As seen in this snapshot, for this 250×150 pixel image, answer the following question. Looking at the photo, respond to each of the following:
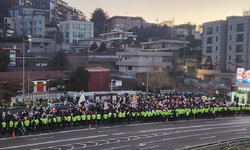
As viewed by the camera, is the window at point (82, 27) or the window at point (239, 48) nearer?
the window at point (239, 48)

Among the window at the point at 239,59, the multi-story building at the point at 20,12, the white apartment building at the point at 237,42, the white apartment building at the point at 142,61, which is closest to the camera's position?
the white apartment building at the point at 142,61

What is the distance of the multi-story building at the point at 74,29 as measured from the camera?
7231 cm

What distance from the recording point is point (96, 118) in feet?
76.5

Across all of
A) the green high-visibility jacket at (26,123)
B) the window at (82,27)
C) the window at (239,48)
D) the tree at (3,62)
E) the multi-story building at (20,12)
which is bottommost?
the green high-visibility jacket at (26,123)

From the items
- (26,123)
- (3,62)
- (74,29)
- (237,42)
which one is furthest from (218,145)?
(74,29)

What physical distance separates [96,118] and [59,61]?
1296 inches

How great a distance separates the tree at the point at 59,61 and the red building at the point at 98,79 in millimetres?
11379

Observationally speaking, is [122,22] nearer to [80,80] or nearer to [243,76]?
[80,80]

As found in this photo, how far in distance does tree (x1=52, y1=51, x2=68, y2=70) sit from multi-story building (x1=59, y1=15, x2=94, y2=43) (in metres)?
19.7

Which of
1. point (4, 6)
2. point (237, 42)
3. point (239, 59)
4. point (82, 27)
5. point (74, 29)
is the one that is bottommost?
point (239, 59)

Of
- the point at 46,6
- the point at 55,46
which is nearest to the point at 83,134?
the point at 55,46

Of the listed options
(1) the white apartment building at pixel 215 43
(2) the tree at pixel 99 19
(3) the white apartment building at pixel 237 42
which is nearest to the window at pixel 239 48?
(3) the white apartment building at pixel 237 42

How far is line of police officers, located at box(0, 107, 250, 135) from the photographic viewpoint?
19781 millimetres

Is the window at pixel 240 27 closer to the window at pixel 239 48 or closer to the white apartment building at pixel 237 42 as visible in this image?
the white apartment building at pixel 237 42
